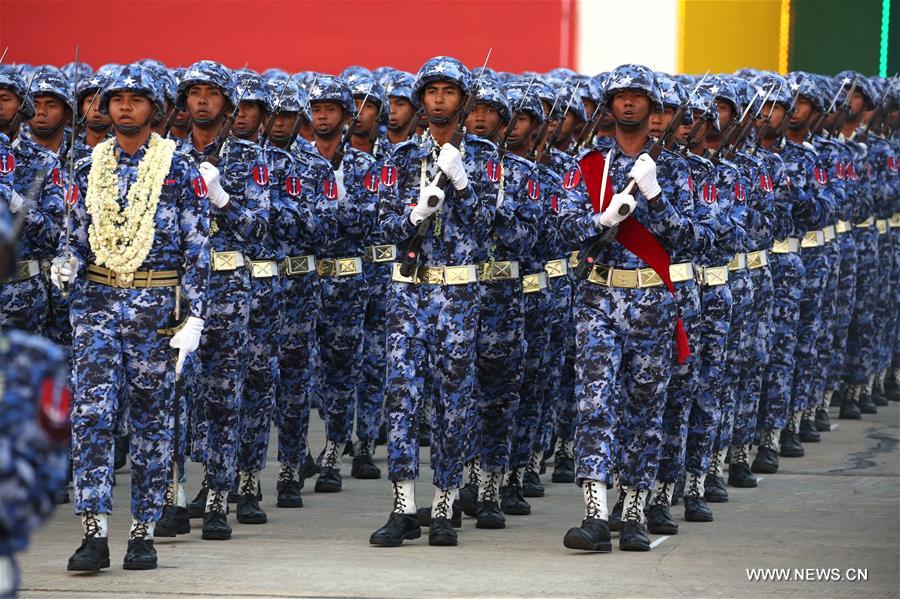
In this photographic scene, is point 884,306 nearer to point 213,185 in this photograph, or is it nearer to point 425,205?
point 425,205

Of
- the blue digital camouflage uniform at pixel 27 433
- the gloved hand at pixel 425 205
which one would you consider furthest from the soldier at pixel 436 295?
the blue digital camouflage uniform at pixel 27 433

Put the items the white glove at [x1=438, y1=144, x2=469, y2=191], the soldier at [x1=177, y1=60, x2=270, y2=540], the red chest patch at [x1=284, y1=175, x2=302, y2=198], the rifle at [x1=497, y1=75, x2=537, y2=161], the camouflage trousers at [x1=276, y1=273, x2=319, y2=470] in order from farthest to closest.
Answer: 1. the camouflage trousers at [x1=276, y1=273, x2=319, y2=470]
2. the red chest patch at [x1=284, y1=175, x2=302, y2=198]
3. the rifle at [x1=497, y1=75, x2=537, y2=161]
4. the soldier at [x1=177, y1=60, x2=270, y2=540]
5. the white glove at [x1=438, y1=144, x2=469, y2=191]

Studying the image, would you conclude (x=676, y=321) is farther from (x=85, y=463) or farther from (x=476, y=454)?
(x=85, y=463)

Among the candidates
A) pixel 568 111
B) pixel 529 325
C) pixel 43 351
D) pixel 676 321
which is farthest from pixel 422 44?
pixel 43 351

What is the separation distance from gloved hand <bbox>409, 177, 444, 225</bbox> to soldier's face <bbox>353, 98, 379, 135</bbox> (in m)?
4.01

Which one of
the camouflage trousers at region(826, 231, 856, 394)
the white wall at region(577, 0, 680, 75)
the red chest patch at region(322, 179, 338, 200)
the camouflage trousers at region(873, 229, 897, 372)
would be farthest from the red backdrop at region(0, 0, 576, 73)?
the red chest patch at region(322, 179, 338, 200)

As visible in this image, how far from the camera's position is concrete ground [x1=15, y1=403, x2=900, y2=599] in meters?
8.88

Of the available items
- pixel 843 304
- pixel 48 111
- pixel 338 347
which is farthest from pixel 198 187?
pixel 843 304

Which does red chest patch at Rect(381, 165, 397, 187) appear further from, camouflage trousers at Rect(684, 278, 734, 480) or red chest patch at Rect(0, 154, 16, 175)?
red chest patch at Rect(0, 154, 16, 175)

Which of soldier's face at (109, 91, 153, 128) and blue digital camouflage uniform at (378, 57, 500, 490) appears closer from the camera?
soldier's face at (109, 91, 153, 128)

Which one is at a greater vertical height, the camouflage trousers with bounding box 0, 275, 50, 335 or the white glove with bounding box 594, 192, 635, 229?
the white glove with bounding box 594, 192, 635, 229

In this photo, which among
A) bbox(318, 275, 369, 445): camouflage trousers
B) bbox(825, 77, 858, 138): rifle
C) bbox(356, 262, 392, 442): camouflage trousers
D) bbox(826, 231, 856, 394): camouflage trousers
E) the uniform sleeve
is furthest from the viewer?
bbox(826, 231, 856, 394): camouflage trousers

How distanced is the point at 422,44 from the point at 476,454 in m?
13.6

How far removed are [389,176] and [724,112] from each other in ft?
10.1
